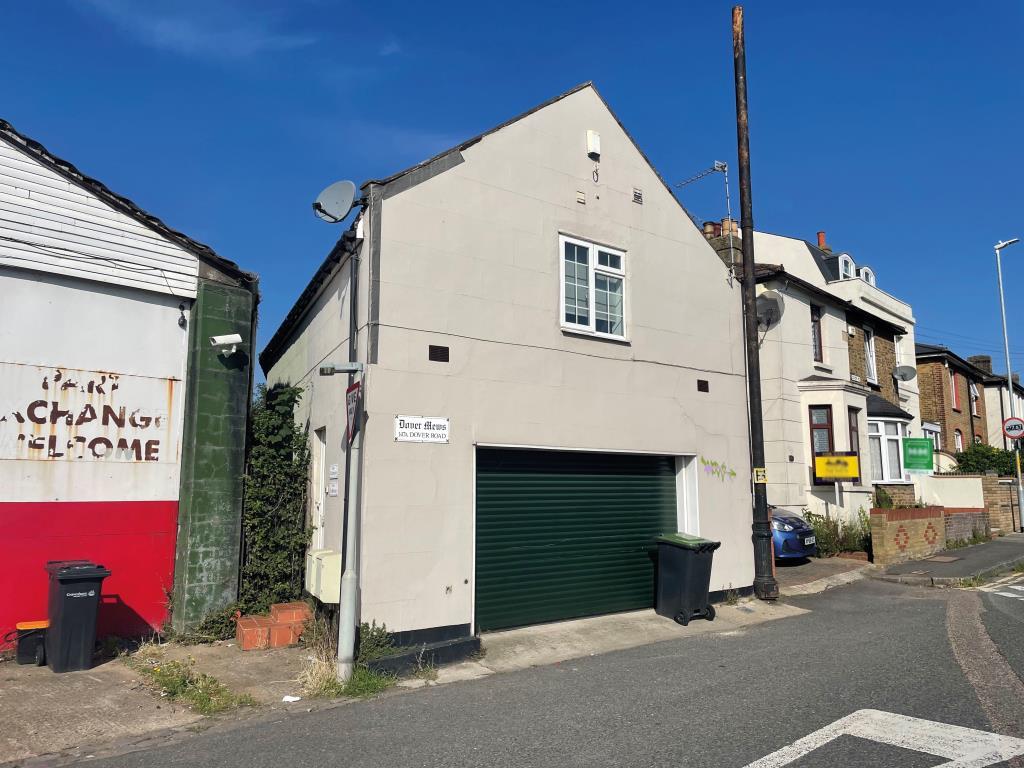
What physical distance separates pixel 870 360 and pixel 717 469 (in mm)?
14721

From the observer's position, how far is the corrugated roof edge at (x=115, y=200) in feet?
28.7

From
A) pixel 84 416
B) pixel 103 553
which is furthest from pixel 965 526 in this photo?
pixel 84 416

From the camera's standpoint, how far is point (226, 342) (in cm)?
948

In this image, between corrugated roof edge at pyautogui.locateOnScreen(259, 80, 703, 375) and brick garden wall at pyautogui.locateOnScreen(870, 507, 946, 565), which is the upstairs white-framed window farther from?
brick garden wall at pyautogui.locateOnScreen(870, 507, 946, 565)

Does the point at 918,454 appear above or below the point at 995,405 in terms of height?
below

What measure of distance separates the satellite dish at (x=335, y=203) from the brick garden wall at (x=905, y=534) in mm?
12571

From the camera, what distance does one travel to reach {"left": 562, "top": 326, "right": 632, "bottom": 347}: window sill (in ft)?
33.9

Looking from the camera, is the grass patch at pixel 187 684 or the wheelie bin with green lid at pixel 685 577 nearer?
the grass patch at pixel 187 684

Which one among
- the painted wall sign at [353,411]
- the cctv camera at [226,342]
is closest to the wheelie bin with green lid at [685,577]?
the painted wall sign at [353,411]

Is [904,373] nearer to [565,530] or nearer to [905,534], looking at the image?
[905,534]

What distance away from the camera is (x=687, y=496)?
11.5 m

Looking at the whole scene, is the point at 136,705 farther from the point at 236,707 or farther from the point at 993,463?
the point at 993,463

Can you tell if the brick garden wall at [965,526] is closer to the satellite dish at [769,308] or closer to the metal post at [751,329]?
the satellite dish at [769,308]

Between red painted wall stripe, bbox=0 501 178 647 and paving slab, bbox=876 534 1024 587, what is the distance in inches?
500
